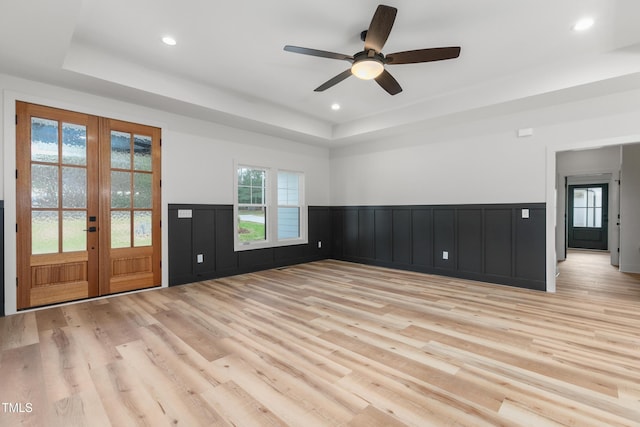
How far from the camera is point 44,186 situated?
12.2ft

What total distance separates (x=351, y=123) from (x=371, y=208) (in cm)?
183

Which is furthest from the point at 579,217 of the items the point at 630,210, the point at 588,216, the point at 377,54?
the point at 377,54

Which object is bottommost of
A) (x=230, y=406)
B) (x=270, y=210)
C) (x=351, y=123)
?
(x=230, y=406)

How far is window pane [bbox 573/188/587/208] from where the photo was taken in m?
9.45

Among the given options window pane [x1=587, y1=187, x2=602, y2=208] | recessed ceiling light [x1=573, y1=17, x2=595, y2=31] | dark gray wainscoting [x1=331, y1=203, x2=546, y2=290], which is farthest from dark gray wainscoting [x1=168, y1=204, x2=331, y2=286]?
window pane [x1=587, y1=187, x2=602, y2=208]

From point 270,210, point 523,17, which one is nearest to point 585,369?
point 523,17

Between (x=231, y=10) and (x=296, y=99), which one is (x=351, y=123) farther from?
(x=231, y=10)

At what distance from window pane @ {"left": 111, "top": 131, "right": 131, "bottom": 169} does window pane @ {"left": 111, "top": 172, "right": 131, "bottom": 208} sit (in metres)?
0.13

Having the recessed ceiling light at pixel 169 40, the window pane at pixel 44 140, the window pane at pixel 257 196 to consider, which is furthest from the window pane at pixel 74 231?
the window pane at pixel 257 196

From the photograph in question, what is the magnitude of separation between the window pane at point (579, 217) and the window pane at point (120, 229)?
12.0 meters

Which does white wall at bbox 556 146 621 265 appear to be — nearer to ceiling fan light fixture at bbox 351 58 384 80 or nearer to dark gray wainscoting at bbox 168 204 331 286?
ceiling fan light fixture at bbox 351 58 384 80

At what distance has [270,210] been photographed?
6168 millimetres

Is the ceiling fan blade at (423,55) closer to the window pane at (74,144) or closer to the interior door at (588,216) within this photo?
the window pane at (74,144)

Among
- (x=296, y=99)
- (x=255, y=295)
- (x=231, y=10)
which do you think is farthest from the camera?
(x=296, y=99)
